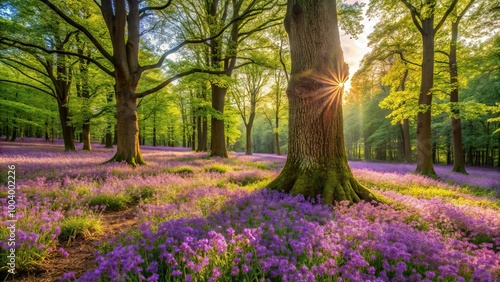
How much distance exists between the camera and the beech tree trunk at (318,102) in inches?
190

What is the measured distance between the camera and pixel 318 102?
4.89 m

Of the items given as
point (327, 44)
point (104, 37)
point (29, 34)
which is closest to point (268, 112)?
point (104, 37)

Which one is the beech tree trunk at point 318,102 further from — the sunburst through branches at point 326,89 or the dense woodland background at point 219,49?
the dense woodland background at point 219,49

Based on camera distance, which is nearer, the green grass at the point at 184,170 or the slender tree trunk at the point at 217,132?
the green grass at the point at 184,170

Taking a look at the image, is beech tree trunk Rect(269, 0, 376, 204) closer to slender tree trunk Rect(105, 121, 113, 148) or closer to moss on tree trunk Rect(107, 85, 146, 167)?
moss on tree trunk Rect(107, 85, 146, 167)

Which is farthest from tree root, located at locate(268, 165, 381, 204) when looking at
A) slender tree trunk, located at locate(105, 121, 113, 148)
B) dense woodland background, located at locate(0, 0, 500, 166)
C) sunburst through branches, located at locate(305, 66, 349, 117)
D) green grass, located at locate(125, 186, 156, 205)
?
slender tree trunk, located at locate(105, 121, 113, 148)

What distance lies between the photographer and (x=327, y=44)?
A: 490cm

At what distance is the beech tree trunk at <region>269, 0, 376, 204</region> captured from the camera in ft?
15.8

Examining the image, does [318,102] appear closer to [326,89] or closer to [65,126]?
[326,89]

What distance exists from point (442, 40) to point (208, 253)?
2069cm

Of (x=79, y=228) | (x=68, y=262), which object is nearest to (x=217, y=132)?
(x=79, y=228)

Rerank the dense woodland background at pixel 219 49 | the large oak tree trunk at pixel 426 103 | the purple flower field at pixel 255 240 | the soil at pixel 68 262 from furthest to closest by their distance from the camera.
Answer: the dense woodland background at pixel 219 49 < the large oak tree trunk at pixel 426 103 < the soil at pixel 68 262 < the purple flower field at pixel 255 240

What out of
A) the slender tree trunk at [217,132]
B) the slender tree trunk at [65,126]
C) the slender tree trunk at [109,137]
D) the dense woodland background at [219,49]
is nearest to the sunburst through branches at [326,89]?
the dense woodland background at [219,49]

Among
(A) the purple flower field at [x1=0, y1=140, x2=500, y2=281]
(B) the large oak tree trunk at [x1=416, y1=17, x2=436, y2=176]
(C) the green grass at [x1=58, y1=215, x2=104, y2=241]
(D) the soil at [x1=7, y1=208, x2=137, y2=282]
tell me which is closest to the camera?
(A) the purple flower field at [x1=0, y1=140, x2=500, y2=281]
